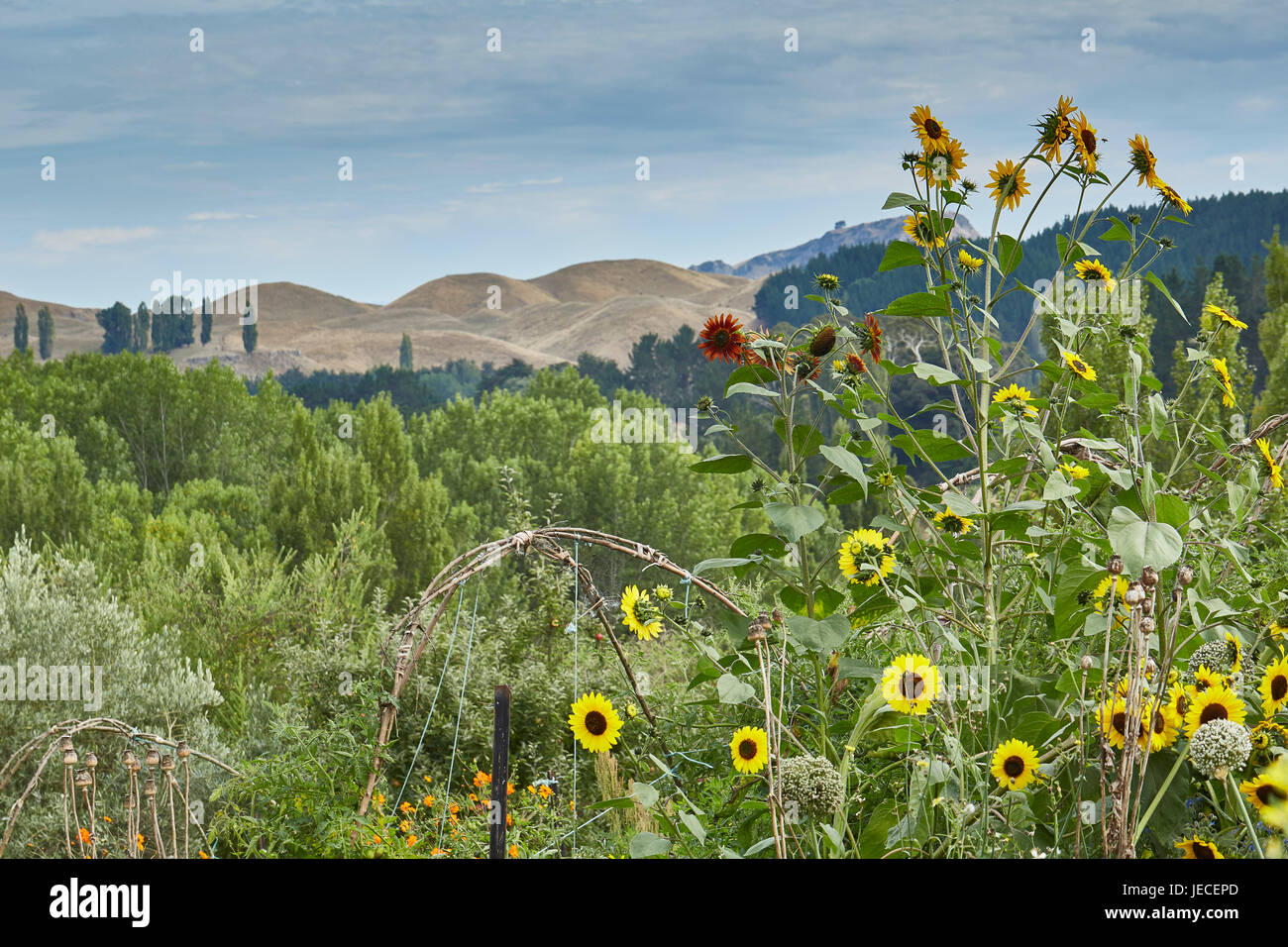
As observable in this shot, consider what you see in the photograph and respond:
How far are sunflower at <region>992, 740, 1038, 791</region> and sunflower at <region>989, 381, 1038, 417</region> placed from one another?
0.58 m

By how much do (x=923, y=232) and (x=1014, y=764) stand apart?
2.97 ft

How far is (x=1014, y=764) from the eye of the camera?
118cm

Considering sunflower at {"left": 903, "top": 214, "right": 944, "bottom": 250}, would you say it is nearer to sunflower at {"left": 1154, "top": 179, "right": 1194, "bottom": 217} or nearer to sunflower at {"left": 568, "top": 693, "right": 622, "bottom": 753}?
sunflower at {"left": 1154, "top": 179, "right": 1194, "bottom": 217}

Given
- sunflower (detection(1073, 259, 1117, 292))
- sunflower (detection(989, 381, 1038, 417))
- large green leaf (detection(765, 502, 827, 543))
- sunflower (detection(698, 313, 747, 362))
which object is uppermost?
sunflower (detection(1073, 259, 1117, 292))

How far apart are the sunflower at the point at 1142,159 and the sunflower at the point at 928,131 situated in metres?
0.47

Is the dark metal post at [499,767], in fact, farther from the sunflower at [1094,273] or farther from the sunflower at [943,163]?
the sunflower at [1094,273]

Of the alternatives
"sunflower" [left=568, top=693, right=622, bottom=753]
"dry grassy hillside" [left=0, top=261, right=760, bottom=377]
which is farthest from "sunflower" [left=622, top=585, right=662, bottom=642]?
"dry grassy hillside" [left=0, top=261, right=760, bottom=377]

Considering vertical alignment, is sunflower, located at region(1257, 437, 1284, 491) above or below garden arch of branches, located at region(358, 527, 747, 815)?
above

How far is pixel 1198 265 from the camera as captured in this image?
3944 cm

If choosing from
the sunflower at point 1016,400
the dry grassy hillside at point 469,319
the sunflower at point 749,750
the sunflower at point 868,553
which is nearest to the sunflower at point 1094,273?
the sunflower at point 1016,400

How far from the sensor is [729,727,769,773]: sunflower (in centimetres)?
128

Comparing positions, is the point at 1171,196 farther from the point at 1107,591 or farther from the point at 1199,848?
the point at 1199,848

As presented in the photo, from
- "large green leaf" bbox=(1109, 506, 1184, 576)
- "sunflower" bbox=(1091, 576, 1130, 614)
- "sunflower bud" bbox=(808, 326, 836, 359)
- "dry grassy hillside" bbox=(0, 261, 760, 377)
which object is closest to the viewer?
"large green leaf" bbox=(1109, 506, 1184, 576)

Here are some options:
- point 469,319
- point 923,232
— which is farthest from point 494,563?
point 469,319
